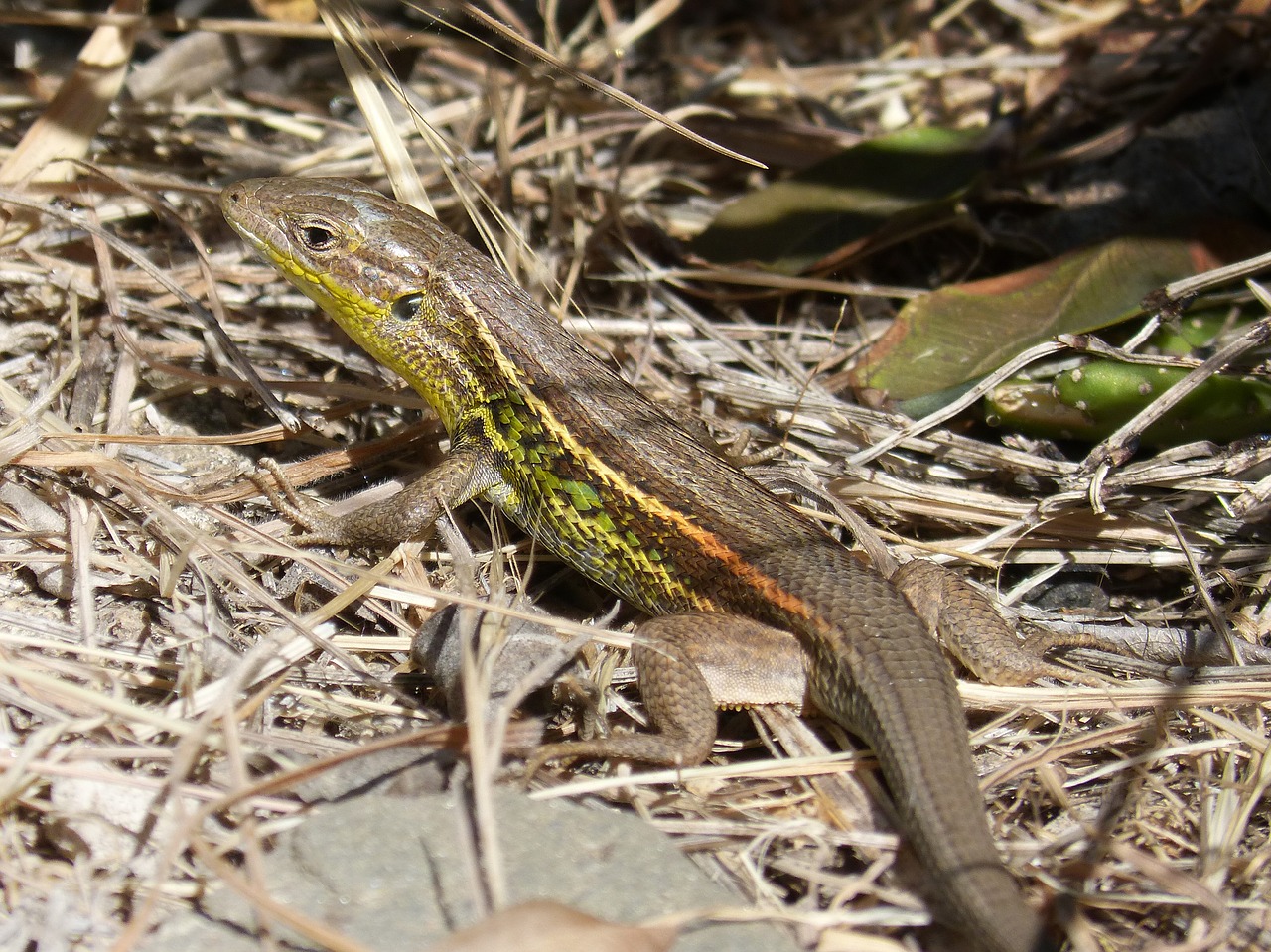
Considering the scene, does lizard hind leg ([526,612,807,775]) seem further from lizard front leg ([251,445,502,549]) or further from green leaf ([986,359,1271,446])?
green leaf ([986,359,1271,446])

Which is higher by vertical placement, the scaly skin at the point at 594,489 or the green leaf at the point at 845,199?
the green leaf at the point at 845,199

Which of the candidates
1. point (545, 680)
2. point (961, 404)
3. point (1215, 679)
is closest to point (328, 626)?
point (545, 680)

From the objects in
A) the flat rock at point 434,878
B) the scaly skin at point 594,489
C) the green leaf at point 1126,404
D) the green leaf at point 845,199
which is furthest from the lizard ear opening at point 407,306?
the green leaf at point 1126,404

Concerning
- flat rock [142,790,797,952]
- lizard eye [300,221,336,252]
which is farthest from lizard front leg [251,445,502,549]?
flat rock [142,790,797,952]

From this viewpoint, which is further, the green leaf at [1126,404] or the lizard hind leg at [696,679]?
the green leaf at [1126,404]

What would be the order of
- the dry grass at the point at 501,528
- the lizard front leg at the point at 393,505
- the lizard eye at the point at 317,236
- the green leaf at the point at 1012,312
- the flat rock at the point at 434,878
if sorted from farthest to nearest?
the green leaf at the point at 1012,312 → the lizard eye at the point at 317,236 → the lizard front leg at the point at 393,505 → the dry grass at the point at 501,528 → the flat rock at the point at 434,878

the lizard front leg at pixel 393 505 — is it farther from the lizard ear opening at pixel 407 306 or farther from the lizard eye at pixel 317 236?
the lizard eye at pixel 317 236

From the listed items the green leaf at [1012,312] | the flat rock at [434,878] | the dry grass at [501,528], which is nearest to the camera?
the flat rock at [434,878]

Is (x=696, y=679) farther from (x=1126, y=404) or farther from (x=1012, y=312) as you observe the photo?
(x=1012, y=312)
